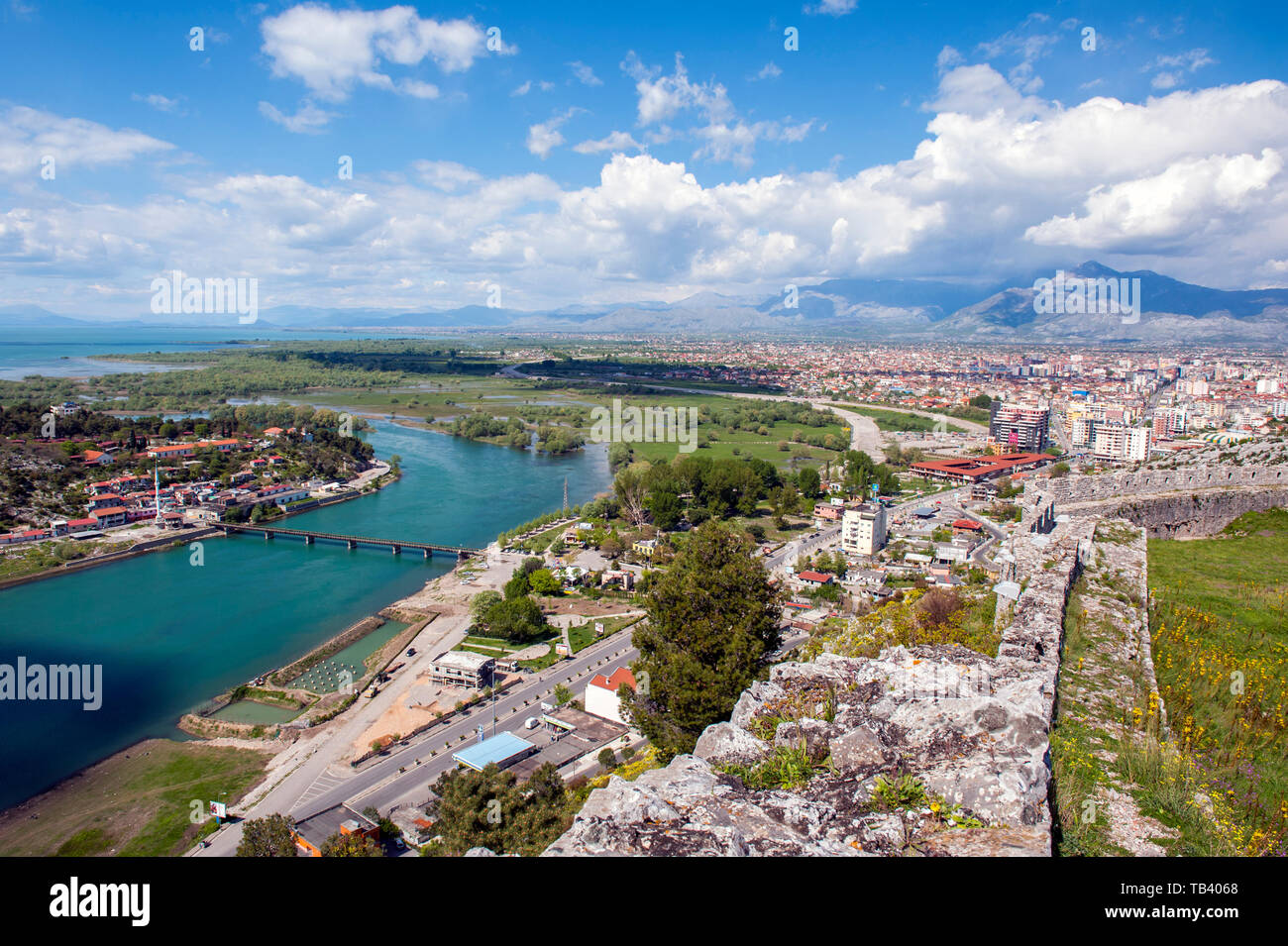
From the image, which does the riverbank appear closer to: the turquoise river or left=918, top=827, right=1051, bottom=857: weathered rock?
the turquoise river

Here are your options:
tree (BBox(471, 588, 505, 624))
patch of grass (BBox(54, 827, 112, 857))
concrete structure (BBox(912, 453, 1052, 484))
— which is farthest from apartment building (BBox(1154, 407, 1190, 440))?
patch of grass (BBox(54, 827, 112, 857))

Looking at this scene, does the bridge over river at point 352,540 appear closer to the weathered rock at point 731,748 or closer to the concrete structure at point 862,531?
the concrete structure at point 862,531

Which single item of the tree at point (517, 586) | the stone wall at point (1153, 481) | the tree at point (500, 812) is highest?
the stone wall at point (1153, 481)

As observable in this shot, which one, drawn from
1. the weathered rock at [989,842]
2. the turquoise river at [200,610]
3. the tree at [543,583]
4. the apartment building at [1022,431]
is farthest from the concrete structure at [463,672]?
the apartment building at [1022,431]

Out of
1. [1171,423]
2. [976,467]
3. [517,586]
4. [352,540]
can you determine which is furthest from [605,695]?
[1171,423]
